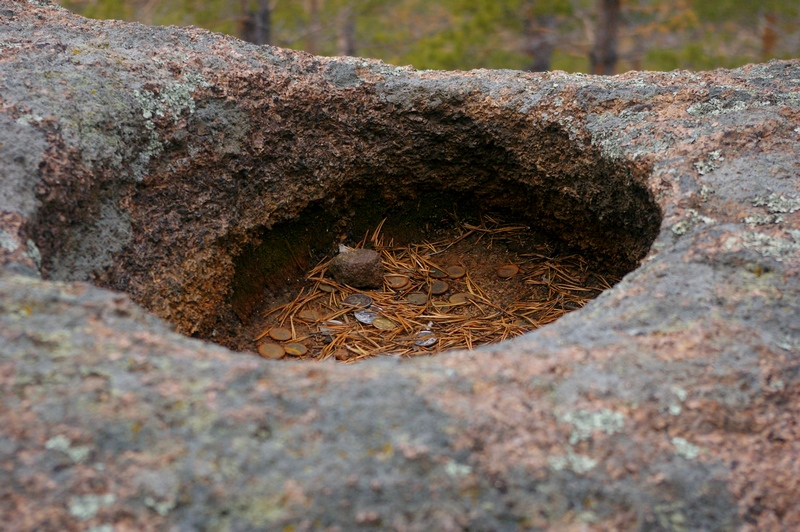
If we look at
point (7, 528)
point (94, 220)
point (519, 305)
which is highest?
point (94, 220)

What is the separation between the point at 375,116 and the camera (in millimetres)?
1962

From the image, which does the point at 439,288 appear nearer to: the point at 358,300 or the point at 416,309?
the point at 416,309

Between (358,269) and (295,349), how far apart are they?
312 mm

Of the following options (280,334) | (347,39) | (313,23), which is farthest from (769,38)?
(280,334)

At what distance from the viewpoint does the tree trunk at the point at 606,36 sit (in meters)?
5.13

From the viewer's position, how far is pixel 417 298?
1987 mm

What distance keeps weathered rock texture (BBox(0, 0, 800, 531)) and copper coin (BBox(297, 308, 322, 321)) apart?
15 centimetres

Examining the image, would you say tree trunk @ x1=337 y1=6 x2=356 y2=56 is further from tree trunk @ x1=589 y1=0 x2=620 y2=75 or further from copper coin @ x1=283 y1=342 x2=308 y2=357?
copper coin @ x1=283 y1=342 x2=308 y2=357

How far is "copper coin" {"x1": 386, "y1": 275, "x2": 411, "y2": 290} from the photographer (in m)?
2.03

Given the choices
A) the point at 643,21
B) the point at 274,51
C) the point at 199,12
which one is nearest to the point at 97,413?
the point at 274,51

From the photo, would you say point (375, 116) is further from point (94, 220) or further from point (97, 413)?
point (97, 413)

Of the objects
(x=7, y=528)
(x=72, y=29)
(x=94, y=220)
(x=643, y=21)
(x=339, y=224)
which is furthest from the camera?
(x=643, y=21)

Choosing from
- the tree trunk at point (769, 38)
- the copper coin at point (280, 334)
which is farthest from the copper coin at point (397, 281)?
the tree trunk at point (769, 38)

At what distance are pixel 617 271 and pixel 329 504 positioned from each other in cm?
128
